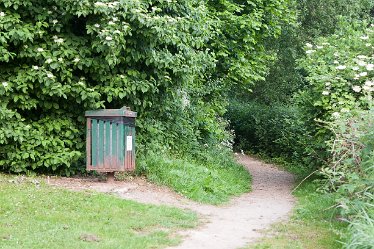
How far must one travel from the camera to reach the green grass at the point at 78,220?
704cm

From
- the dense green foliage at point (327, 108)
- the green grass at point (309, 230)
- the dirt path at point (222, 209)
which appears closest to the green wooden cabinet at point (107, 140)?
the dirt path at point (222, 209)

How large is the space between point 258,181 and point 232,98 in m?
13.4

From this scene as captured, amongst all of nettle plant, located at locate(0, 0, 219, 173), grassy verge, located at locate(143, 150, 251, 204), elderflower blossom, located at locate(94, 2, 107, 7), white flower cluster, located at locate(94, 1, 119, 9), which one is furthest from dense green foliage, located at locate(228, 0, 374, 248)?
elderflower blossom, located at locate(94, 2, 107, 7)

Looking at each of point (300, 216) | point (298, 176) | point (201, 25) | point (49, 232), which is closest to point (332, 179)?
point (300, 216)

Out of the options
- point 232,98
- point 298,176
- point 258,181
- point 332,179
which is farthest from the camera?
point 232,98

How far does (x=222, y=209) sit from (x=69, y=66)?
4.00m

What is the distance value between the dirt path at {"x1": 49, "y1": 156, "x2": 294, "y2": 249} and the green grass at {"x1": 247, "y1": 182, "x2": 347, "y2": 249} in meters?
0.23

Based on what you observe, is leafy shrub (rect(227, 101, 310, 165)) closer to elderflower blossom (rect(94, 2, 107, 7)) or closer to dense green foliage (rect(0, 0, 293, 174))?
dense green foliage (rect(0, 0, 293, 174))

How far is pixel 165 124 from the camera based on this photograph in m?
14.4

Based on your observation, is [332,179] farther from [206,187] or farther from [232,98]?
[232,98]

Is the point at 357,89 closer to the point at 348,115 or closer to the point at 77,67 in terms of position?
the point at 348,115

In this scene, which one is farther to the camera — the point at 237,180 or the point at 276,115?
the point at 276,115

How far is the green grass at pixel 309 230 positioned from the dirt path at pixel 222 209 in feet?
0.76

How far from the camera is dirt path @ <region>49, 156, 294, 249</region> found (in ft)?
25.3
